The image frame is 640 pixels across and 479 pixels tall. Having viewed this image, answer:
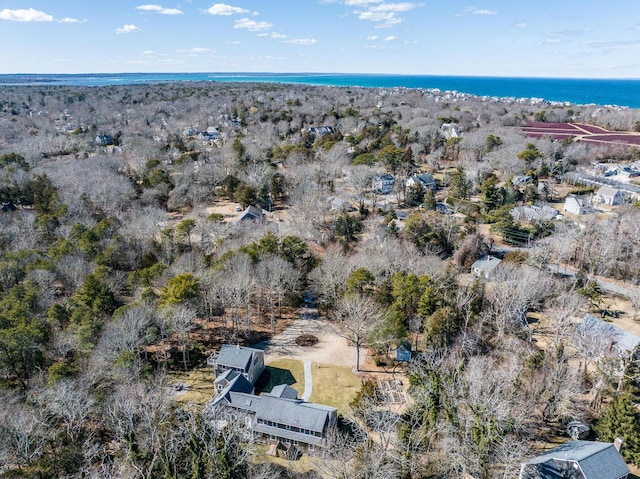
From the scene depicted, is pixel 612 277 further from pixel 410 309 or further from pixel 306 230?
pixel 306 230

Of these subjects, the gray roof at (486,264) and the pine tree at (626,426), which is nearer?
the pine tree at (626,426)

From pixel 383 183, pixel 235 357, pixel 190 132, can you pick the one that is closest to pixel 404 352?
pixel 235 357

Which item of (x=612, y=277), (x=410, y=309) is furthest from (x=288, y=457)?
(x=612, y=277)

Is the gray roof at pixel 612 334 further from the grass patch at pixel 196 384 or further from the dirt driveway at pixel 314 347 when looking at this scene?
the grass patch at pixel 196 384

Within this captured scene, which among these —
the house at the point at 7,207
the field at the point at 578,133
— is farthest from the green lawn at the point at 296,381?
the field at the point at 578,133

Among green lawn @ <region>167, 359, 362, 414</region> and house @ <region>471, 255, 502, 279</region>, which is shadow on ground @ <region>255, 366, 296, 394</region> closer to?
green lawn @ <region>167, 359, 362, 414</region>

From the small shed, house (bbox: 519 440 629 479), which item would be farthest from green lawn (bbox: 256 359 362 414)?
house (bbox: 519 440 629 479)
